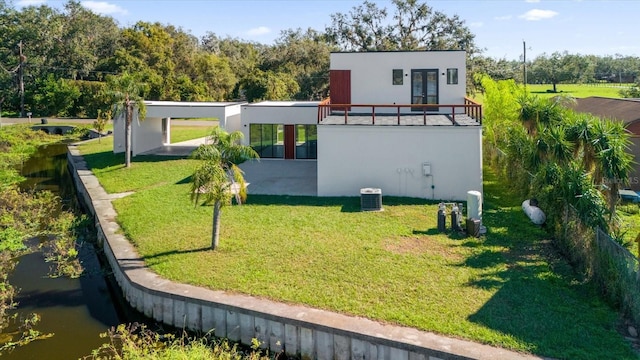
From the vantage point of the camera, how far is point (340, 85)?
23297 millimetres

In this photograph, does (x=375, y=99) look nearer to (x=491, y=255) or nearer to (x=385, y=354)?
(x=491, y=255)

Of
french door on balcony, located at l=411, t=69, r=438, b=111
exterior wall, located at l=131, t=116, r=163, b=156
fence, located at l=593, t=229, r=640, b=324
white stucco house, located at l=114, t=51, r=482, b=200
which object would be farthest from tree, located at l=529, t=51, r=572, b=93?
fence, located at l=593, t=229, r=640, b=324

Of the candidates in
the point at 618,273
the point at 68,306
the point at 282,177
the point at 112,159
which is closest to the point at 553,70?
the point at 282,177

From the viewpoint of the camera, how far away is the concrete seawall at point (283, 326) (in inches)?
309

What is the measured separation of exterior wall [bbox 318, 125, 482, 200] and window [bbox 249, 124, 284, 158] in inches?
348

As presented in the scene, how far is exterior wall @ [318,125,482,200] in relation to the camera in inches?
669

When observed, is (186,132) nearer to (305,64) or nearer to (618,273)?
(305,64)

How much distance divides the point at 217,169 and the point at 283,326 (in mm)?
4642

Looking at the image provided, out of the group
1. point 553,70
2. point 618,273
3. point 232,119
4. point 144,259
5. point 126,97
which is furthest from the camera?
point 553,70

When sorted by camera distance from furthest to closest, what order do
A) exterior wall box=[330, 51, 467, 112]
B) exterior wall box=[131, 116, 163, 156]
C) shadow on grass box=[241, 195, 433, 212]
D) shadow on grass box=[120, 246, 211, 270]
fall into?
exterior wall box=[131, 116, 163, 156]
exterior wall box=[330, 51, 467, 112]
shadow on grass box=[241, 195, 433, 212]
shadow on grass box=[120, 246, 211, 270]

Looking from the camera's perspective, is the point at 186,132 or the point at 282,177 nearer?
the point at 282,177

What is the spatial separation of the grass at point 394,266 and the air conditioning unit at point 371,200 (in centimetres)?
39

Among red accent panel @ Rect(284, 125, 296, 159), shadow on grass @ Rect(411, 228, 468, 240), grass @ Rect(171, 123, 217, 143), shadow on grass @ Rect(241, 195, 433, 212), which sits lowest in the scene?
shadow on grass @ Rect(411, 228, 468, 240)

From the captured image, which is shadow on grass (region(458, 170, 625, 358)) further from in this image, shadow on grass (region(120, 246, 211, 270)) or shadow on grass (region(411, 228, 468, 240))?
shadow on grass (region(120, 246, 211, 270))
